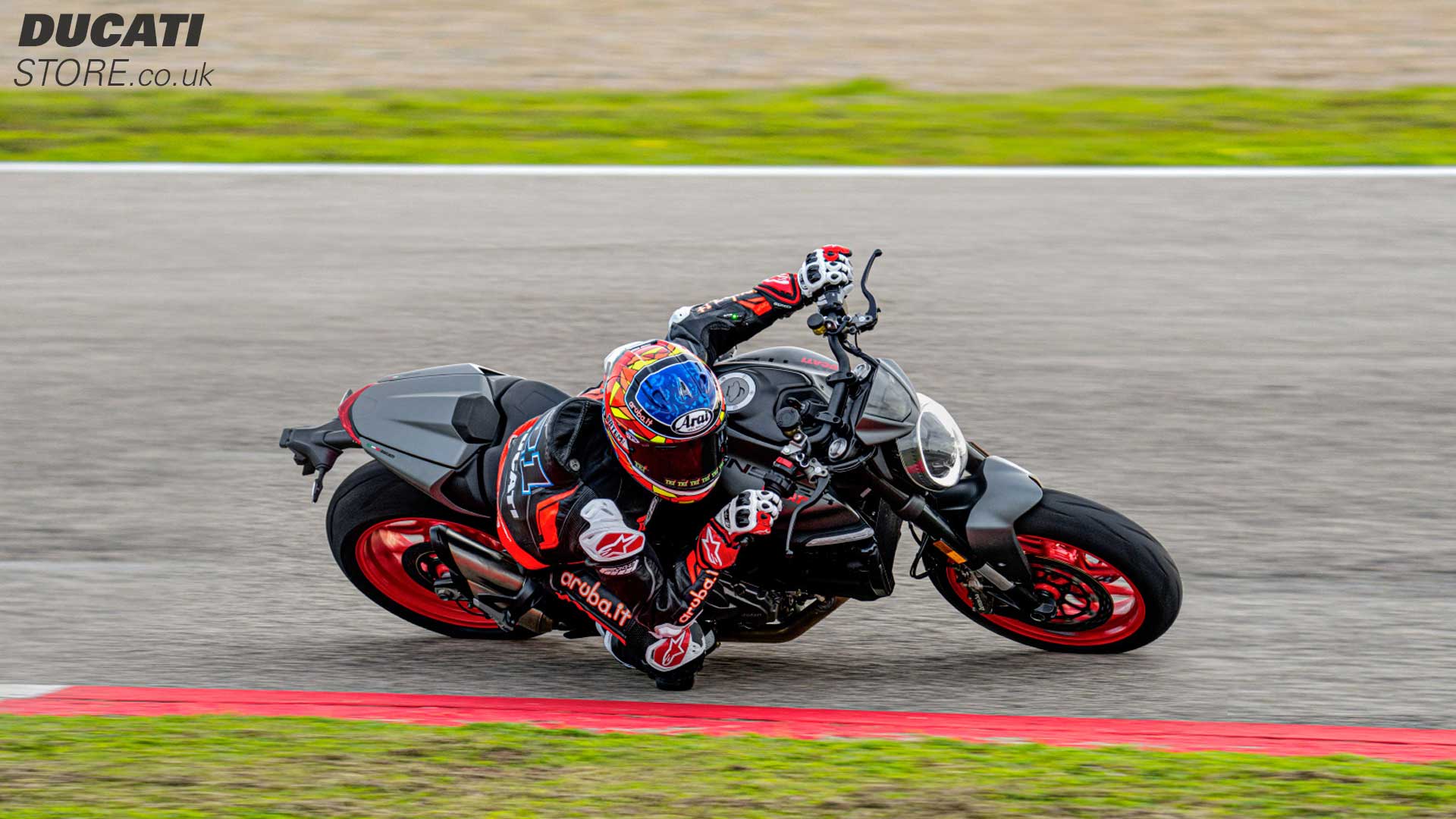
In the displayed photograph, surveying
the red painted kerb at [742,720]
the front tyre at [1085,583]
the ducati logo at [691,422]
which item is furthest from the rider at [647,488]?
the front tyre at [1085,583]

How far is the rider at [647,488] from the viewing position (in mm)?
4625

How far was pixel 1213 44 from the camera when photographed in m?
13.3

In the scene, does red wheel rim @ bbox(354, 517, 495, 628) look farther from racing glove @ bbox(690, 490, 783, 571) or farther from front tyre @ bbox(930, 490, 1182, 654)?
front tyre @ bbox(930, 490, 1182, 654)

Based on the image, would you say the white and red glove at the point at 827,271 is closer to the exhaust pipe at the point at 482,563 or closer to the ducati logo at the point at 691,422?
the ducati logo at the point at 691,422

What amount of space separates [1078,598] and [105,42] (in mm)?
11483

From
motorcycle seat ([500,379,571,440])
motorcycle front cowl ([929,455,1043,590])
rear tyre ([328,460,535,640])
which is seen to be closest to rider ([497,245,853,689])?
motorcycle seat ([500,379,571,440])

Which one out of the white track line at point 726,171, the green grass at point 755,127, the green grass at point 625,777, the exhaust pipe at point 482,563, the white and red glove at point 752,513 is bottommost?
the green grass at point 625,777

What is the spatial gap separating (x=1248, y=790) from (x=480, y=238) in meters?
6.51

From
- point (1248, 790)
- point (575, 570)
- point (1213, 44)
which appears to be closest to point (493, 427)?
point (575, 570)

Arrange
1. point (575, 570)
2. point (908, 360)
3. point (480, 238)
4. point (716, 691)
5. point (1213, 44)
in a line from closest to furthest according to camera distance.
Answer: point (575, 570) < point (716, 691) < point (908, 360) < point (480, 238) < point (1213, 44)

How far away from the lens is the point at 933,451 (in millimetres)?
4980

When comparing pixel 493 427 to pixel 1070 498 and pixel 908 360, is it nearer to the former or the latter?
pixel 1070 498

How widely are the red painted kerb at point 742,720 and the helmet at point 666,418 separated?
897 millimetres

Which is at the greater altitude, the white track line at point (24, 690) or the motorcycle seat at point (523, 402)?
the motorcycle seat at point (523, 402)
